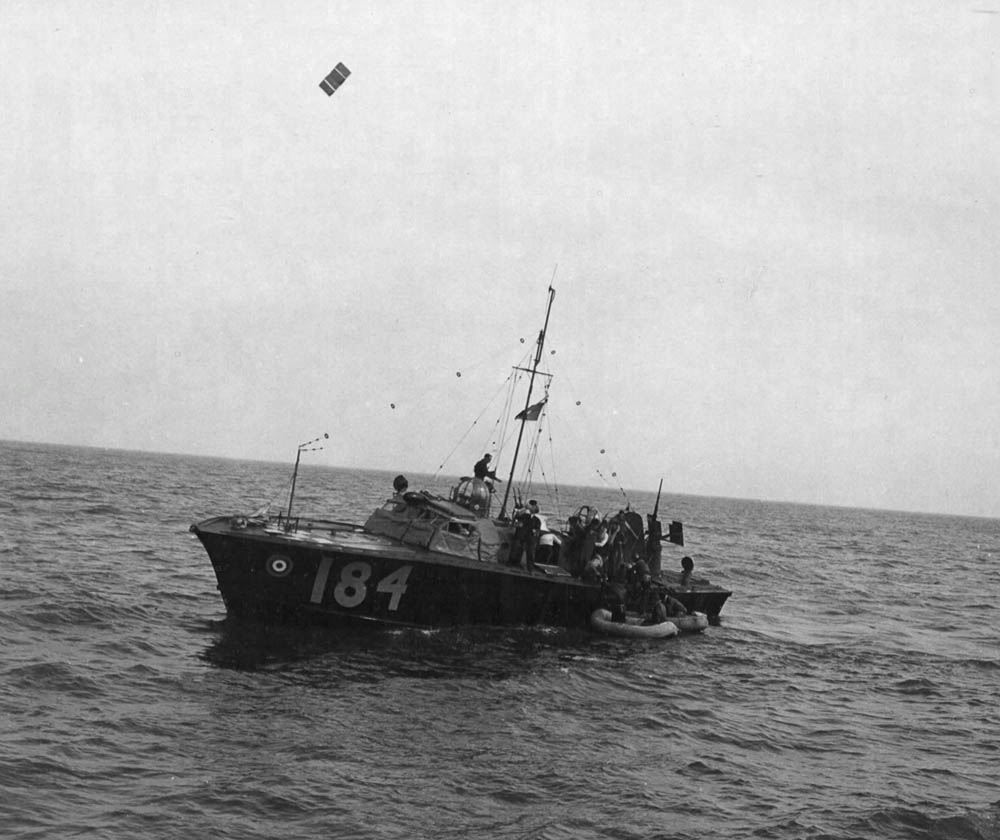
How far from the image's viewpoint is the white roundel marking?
20.6m

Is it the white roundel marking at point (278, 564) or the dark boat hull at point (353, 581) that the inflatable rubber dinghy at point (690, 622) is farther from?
the white roundel marking at point (278, 564)

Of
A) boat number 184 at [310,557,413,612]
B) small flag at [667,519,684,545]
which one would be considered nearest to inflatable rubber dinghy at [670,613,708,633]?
small flag at [667,519,684,545]

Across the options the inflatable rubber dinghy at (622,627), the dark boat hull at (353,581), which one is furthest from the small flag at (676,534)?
the dark boat hull at (353,581)

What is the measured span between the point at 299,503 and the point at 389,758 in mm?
60787

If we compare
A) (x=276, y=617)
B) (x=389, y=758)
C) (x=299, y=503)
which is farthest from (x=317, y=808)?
(x=299, y=503)

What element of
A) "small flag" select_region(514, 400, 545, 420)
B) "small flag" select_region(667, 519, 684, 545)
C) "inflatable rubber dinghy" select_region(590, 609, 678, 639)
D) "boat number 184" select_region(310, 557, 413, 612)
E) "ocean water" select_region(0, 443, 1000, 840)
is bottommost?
"ocean water" select_region(0, 443, 1000, 840)

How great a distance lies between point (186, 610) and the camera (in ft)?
75.7

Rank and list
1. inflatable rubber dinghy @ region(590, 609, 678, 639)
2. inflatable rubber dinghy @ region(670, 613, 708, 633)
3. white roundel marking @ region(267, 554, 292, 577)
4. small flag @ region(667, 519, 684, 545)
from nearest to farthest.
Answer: white roundel marking @ region(267, 554, 292, 577), inflatable rubber dinghy @ region(590, 609, 678, 639), inflatable rubber dinghy @ region(670, 613, 708, 633), small flag @ region(667, 519, 684, 545)

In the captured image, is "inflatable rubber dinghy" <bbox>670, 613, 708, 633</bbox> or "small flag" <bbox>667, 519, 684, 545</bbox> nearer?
"inflatable rubber dinghy" <bbox>670, 613, 708, 633</bbox>

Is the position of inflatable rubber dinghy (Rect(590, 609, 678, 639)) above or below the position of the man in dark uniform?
below

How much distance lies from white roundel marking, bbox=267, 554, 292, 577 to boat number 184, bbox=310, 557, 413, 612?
65 centimetres

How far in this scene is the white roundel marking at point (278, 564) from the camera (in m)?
20.6

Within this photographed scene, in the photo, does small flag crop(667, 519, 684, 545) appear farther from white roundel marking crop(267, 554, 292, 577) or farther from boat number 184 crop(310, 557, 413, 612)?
white roundel marking crop(267, 554, 292, 577)

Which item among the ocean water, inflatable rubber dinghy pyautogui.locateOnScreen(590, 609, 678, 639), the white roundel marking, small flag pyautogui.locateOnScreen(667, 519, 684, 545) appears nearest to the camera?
the ocean water
